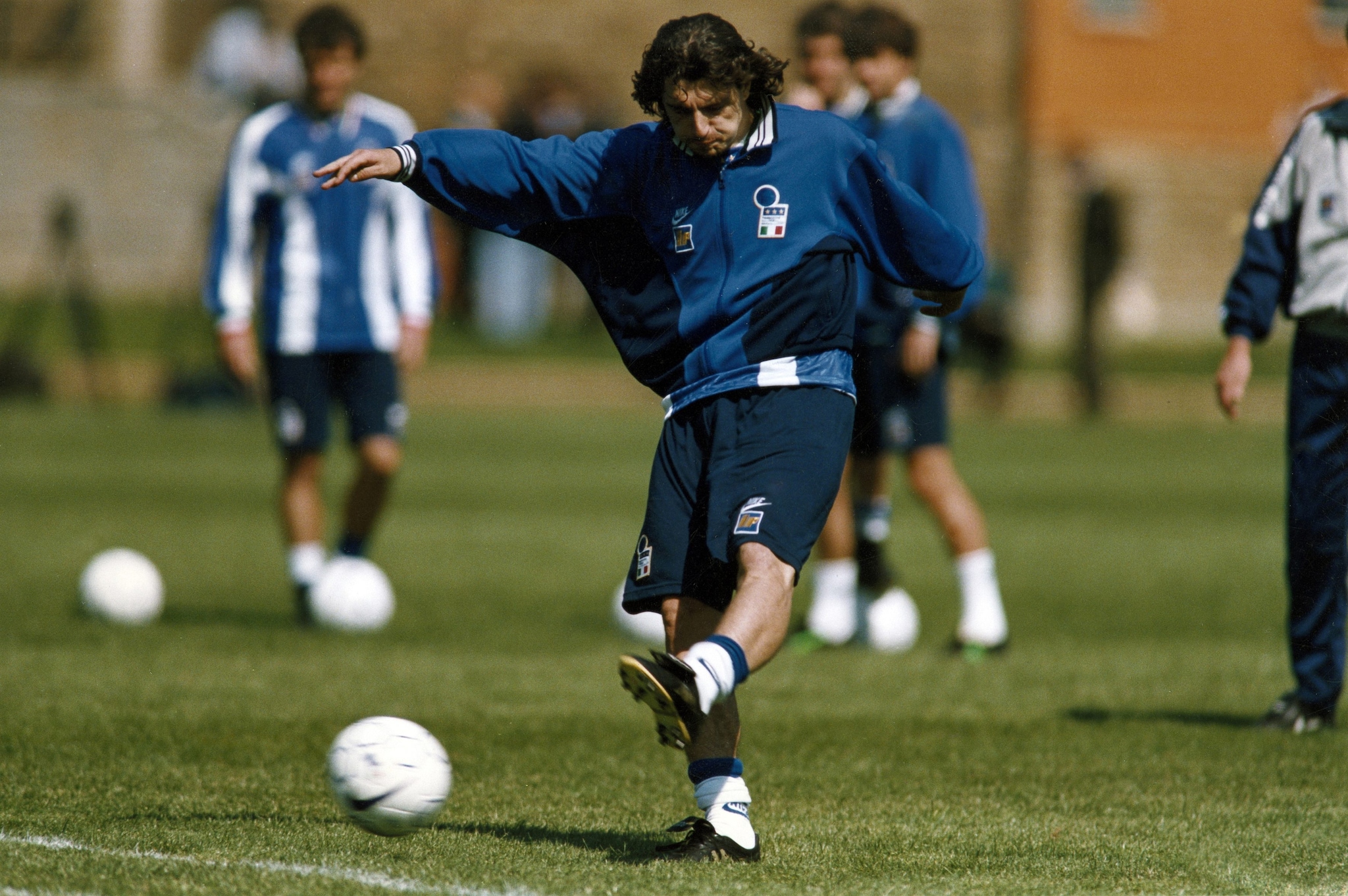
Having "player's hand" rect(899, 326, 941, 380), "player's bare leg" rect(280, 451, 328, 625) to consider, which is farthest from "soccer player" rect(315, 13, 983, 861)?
"player's bare leg" rect(280, 451, 328, 625)

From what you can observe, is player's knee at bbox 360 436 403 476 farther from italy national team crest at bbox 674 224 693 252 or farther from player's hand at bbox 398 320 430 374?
italy national team crest at bbox 674 224 693 252

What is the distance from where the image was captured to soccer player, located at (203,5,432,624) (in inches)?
354

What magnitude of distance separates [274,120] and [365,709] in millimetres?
3457

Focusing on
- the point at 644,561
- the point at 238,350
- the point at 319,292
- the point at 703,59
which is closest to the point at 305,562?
the point at 238,350

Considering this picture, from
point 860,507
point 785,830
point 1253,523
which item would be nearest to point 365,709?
point 785,830

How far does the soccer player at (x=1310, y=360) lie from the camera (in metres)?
6.32

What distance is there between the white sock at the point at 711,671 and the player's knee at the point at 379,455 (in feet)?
15.9

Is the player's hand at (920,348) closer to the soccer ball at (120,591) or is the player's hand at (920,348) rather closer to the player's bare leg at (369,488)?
the player's bare leg at (369,488)

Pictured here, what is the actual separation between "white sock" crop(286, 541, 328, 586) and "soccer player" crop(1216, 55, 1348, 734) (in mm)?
4577

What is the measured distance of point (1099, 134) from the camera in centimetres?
3178

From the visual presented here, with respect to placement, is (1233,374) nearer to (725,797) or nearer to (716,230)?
(716,230)

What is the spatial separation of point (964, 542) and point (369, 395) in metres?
2.97

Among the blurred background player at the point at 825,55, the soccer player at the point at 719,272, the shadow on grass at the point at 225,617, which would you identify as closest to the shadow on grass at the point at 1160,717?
the soccer player at the point at 719,272

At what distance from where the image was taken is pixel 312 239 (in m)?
9.11
